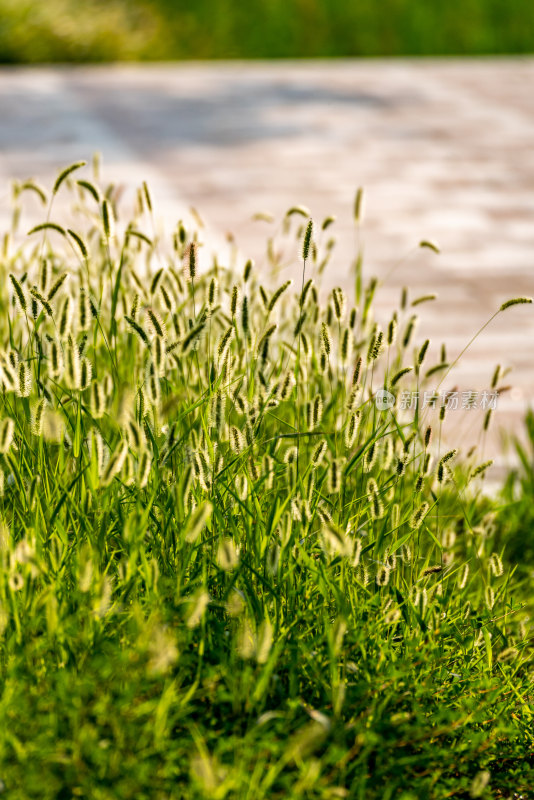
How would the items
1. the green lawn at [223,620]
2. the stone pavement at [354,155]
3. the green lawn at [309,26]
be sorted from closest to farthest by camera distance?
the green lawn at [223,620]
the stone pavement at [354,155]
the green lawn at [309,26]

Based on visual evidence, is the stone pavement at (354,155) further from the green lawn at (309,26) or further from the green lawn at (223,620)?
the green lawn at (223,620)

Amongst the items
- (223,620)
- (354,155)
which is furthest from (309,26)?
(223,620)

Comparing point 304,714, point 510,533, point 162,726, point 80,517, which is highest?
point 80,517

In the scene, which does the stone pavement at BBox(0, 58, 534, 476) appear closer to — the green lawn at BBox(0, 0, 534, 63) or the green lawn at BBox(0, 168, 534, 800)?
the green lawn at BBox(0, 0, 534, 63)

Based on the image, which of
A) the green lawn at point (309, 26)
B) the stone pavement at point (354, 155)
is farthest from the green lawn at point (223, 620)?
the green lawn at point (309, 26)

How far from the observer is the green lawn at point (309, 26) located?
11867 millimetres

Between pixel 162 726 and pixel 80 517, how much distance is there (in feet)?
1.60

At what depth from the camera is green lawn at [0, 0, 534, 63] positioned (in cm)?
1187

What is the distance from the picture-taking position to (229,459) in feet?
7.61

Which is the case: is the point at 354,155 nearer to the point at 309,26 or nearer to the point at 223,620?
the point at 223,620

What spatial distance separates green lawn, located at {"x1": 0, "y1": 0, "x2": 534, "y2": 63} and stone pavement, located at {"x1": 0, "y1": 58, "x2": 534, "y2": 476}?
1695mm

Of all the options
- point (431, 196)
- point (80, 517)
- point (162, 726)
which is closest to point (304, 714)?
point (162, 726)

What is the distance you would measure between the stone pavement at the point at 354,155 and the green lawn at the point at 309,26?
1.70 metres

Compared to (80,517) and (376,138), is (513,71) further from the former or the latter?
(80,517)
